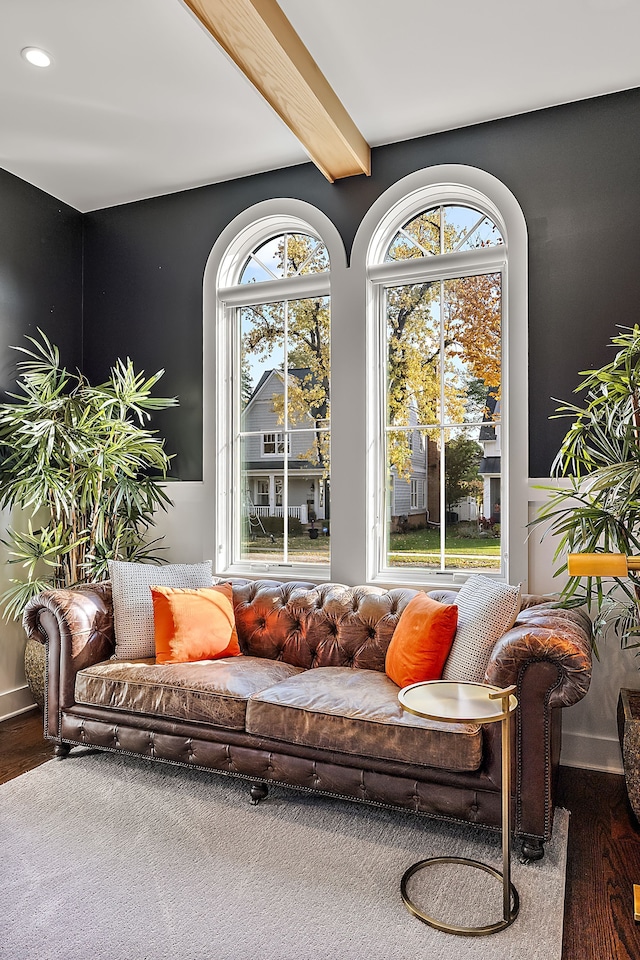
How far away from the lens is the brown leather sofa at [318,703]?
2199 millimetres

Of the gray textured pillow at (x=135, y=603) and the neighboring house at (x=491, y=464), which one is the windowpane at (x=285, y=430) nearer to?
the gray textured pillow at (x=135, y=603)

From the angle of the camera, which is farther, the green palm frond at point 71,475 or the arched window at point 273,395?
the arched window at point 273,395

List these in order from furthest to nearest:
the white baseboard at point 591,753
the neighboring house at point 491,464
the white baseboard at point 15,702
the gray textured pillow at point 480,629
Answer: the white baseboard at point 15,702 → the neighboring house at point 491,464 → the white baseboard at point 591,753 → the gray textured pillow at point 480,629

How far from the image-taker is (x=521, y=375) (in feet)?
10.6

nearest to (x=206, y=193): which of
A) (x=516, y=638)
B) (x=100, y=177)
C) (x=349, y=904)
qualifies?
(x=100, y=177)

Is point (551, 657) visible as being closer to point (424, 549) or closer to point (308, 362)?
point (424, 549)

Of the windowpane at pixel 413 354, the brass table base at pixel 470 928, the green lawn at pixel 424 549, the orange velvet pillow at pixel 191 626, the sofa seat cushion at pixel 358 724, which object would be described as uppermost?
the windowpane at pixel 413 354

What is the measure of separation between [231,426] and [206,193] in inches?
57.4

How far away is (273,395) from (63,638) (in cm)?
181

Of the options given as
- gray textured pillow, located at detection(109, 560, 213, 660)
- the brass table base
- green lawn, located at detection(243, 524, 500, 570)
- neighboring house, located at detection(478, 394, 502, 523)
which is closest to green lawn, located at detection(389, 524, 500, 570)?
green lawn, located at detection(243, 524, 500, 570)

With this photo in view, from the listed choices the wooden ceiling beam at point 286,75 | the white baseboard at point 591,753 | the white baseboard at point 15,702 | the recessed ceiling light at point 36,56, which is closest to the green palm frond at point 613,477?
the white baseboard at point 591,753

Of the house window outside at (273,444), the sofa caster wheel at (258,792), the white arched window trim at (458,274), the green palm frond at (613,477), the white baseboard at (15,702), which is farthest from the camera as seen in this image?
the house window outside at (273,444)

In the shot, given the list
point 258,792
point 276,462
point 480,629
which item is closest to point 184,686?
point 258,792

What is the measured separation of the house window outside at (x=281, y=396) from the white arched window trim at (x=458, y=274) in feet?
1.02
